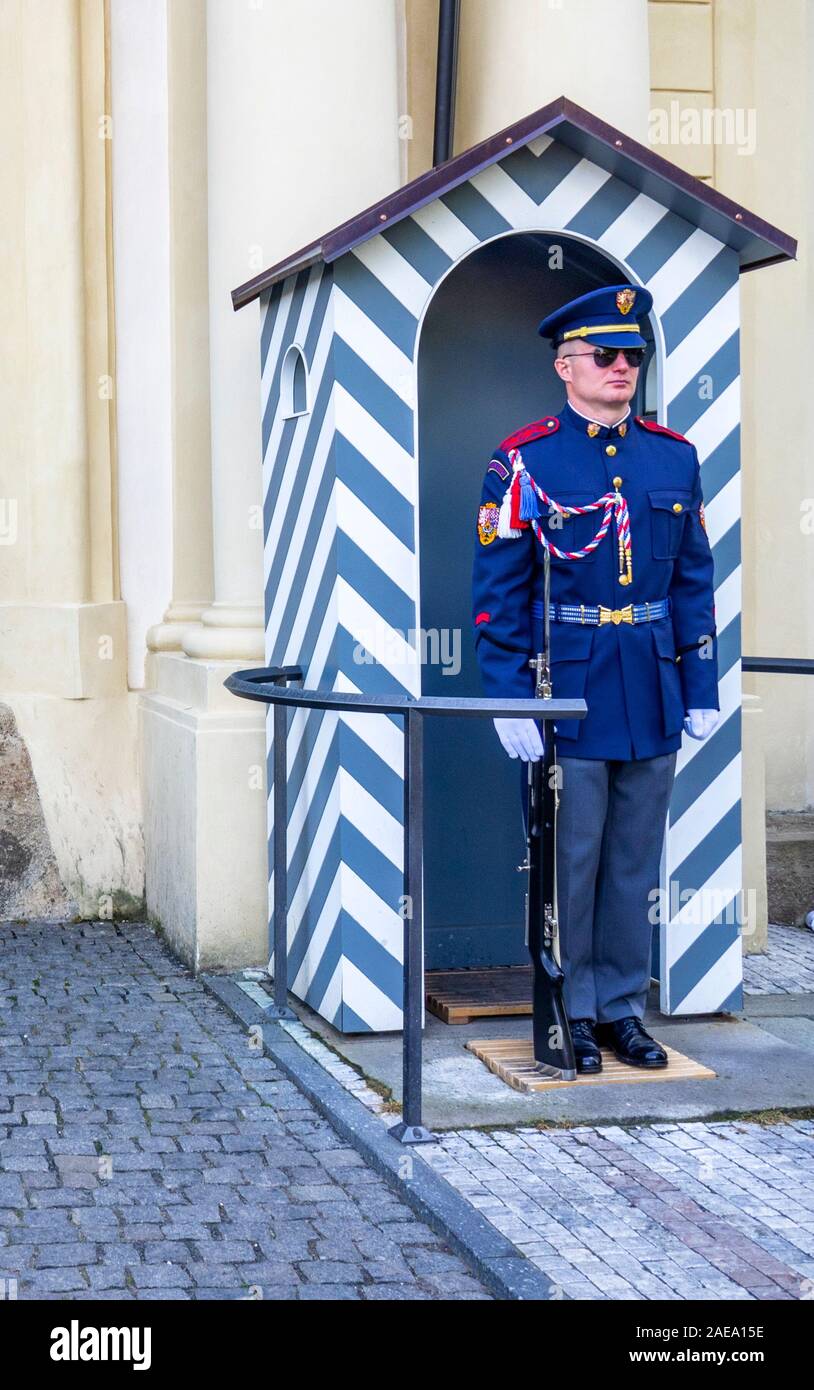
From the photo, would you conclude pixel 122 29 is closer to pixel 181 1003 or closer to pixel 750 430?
pixel 750 430

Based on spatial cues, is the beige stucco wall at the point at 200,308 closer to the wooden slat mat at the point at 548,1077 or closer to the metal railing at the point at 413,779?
the wooden slat mat at the point at 548,1077

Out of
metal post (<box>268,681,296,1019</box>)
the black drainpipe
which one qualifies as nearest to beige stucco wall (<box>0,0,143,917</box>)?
the black drainpipe

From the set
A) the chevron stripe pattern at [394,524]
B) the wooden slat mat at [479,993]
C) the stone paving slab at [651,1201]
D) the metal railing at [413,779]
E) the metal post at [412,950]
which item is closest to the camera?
the stone paving slab at [651,1201]

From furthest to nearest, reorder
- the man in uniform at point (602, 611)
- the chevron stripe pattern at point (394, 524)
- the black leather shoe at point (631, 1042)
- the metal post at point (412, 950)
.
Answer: the chevron stripe pattern at point (394, 524) → the black leather shoe at point (631, 1042) → the man in uniform at point (602, 611) → the metal post at point (412, 950)

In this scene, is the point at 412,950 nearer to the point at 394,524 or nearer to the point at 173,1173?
the point at 173,1173

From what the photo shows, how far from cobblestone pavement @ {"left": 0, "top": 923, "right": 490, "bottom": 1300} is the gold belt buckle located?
4.48ft

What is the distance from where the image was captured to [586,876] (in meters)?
4.68

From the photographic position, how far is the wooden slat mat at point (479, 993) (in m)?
5.18

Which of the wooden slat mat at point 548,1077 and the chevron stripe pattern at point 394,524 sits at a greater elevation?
the chevron stripe pattern at point 394,524

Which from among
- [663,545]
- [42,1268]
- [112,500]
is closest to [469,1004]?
[663,545]

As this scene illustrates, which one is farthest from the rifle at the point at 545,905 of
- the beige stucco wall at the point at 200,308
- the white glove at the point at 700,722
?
the beige stucco wall at the point at 200,308

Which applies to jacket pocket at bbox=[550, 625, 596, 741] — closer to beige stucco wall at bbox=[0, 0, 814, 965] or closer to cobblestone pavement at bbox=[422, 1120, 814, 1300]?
cobblestone pavement at bbox=[422, 1120, 814, 1300]

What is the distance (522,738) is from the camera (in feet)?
14.6
